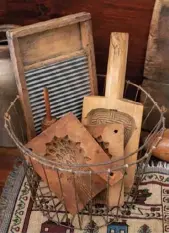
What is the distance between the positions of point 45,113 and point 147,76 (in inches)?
15.5

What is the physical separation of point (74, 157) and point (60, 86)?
0.23 metres

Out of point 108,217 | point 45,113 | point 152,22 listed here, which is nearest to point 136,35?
point 152,22

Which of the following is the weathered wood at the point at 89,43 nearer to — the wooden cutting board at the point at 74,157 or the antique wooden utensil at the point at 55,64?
the antique wooden utensil at the point at 55,64

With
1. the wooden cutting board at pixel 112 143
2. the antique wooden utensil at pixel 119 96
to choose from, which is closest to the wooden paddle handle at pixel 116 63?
the antique wooden utensil at pixel 119 96

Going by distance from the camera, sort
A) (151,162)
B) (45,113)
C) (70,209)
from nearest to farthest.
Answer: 1. (70,209)
2. (45,113)
3. (151,162)

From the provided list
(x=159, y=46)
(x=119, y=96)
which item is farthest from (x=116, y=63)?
(x=159, y=46)

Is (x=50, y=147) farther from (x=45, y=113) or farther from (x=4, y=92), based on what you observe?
(x=4, y=92)

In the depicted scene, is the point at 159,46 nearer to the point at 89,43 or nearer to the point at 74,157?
the point at 89,43

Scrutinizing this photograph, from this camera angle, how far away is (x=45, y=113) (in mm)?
1275

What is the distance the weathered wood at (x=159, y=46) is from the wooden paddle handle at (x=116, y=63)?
0.51 ft

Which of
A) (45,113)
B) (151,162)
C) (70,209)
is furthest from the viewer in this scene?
(151,162)

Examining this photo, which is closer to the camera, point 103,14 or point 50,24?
point 50,24

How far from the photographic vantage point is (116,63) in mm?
1204

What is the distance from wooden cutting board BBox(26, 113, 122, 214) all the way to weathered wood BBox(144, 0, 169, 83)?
1.25 feet
